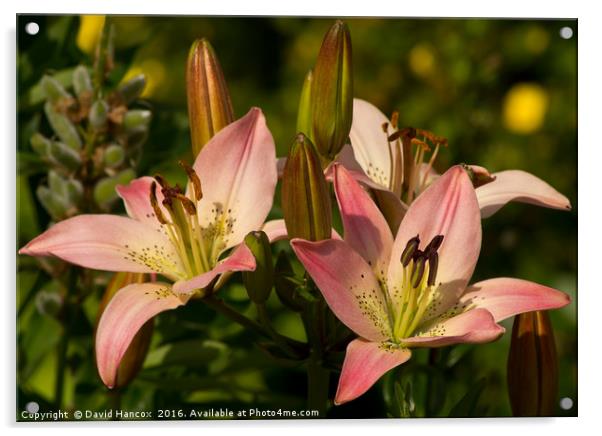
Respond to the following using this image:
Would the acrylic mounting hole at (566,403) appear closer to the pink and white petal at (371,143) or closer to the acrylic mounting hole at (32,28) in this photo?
the pink and white petal at (371,143)

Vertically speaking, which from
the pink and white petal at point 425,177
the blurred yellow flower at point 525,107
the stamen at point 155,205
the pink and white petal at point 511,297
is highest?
the blurred yellow flower at point 525,107

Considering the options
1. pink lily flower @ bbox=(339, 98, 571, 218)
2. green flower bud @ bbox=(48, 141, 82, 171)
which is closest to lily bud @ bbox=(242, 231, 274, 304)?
pink lily flower @ bbox=(339, 98, 571, 218)

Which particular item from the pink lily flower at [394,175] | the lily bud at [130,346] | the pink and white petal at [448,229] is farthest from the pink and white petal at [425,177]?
the lily bud at [130,346]

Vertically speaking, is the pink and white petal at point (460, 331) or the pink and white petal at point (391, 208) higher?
the pink and white petal at point (391, 208)

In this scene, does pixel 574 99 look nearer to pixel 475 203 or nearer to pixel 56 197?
pixel 475 203

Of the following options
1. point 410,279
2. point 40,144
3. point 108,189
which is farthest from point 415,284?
point 40,144

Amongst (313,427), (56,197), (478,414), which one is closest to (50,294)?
(56,197)

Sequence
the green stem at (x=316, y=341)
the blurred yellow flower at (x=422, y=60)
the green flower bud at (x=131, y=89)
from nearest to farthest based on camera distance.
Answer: the green stem at (x=316, y=341) → the green flower bud at (x=131, y=89) → the blurred yellow flower at (x=422, y=60)
